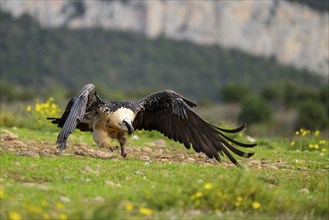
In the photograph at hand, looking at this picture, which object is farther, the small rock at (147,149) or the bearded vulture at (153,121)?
the small rock at (147,149)

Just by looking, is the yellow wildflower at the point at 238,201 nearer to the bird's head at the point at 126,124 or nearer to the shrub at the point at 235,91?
the bird's head at the point at 126,124

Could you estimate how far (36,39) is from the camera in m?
84.9

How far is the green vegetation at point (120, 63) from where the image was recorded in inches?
3219

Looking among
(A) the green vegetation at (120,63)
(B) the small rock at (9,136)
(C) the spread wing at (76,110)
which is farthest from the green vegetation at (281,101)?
(C) the spread wing at (76,110)

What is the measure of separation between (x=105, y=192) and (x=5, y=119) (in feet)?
29.0

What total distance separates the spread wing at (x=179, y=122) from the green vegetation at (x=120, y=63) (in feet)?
222

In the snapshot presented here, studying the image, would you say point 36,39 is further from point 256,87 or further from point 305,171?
point 305,171

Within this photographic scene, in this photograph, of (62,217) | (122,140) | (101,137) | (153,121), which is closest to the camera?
(62,217)

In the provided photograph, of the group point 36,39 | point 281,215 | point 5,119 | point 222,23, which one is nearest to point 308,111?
point 5,119

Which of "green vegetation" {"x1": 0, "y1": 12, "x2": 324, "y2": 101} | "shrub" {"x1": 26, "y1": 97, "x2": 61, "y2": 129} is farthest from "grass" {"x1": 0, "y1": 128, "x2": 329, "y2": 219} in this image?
"green vegetation" {"x1": 0, "y1": 12, "x2": 324, "y2": 101}

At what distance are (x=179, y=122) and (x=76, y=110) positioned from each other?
6.31ft

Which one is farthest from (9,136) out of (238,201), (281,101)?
(281,101)

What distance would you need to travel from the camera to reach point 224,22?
109m

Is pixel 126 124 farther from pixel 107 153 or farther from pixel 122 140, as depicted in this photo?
pixel 107 153
